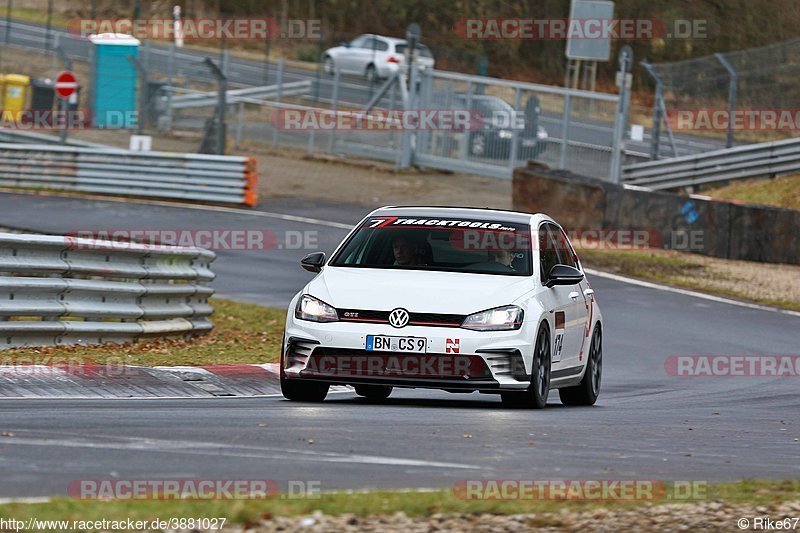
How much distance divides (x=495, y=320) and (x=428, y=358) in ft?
1.80

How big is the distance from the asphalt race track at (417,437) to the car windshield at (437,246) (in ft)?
3.43

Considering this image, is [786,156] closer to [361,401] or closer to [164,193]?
[164,193]

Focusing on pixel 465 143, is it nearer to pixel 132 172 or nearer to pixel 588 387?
pixel 132 172

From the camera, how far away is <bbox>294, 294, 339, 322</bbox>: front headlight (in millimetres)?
10914

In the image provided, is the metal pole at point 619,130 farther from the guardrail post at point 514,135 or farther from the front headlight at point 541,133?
the guardrail post at point 514,135

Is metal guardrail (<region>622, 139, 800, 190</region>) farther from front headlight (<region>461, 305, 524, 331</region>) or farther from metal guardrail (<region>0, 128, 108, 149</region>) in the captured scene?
front headlight (<region>461, 305, 524, 331</region>)

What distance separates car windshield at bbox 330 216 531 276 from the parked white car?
144 feet

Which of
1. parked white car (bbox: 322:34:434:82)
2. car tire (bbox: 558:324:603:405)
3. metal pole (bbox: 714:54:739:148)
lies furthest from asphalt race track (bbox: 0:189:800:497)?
parked white car (bbox: 322:34:434:82)

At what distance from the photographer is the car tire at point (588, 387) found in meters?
12.8

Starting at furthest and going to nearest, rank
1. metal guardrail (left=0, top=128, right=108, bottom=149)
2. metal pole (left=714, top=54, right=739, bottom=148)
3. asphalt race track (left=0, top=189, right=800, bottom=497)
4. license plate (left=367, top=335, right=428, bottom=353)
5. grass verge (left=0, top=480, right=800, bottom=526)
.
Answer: metal guardrail (left=0, top=128, right=108, bottom=149), metal pole (left=714, top=54, right=739, bottom=148), license plate (left=367, top=335, right=428, bottom=353), asphalt race track (left=0, top=189, right=800, bottom=497), grass verge (left=0, top=480, right=800, bottom=526)

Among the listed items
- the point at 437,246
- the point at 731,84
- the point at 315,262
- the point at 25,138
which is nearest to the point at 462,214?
the point at 437,246

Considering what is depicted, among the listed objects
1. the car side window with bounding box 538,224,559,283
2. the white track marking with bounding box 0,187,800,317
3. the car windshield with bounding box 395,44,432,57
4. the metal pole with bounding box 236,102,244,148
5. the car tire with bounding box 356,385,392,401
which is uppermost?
the car windshield with bounding box 395,44,432,57

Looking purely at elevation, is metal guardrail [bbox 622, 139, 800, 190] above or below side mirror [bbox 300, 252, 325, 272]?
below

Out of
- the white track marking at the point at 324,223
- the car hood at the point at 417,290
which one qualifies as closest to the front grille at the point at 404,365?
the car hood at the point at 417,290
